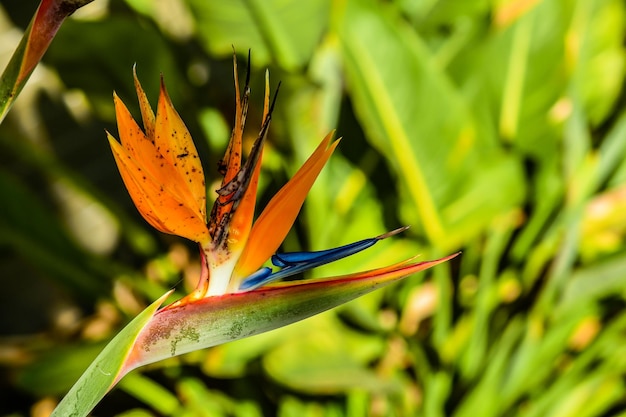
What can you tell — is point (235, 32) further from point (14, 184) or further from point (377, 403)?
point (377, 403)

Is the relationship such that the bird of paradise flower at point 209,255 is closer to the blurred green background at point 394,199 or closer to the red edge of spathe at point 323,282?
the red edge of spathe at point 323,282

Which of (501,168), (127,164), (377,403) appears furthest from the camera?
(377,403)

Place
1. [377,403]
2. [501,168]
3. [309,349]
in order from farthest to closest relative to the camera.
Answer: [377,403] < [501,168] < [309,349]

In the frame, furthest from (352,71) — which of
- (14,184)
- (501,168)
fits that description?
(14,184)

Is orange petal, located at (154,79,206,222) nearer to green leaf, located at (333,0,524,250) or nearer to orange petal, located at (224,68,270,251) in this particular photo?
orange petal, located at (224,68,270,251)

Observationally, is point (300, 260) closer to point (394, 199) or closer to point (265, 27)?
point (265, 27)

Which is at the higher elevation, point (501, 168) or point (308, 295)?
point (501, 168)

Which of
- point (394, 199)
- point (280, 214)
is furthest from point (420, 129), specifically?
point (280, 214)

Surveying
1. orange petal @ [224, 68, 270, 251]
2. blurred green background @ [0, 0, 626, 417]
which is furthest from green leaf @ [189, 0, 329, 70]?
orange petal @ [224, 68, 270, 251]
